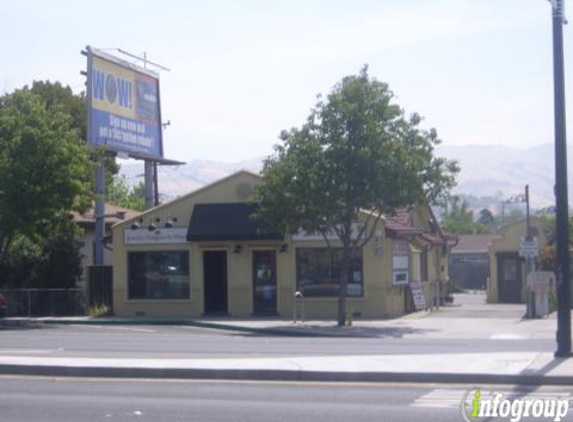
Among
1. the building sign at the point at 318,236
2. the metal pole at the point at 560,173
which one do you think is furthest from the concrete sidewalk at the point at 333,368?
the building sign at the point at 318,236

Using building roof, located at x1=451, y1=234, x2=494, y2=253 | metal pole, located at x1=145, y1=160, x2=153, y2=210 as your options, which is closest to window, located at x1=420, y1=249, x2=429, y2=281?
metal pole, located at x1=145, y1=160, x2=153, y2=210

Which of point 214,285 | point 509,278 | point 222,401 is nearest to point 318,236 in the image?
point 214,285

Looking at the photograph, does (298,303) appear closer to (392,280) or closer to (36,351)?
(392,280)

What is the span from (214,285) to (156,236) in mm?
2720

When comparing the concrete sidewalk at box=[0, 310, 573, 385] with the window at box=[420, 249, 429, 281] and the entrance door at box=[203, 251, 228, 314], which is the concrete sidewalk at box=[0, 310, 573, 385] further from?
the window at box=[420, 249, 429, 281]

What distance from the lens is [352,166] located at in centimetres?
3014

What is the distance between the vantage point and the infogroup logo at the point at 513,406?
11.7 m

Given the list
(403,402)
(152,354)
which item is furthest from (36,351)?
(403,402)

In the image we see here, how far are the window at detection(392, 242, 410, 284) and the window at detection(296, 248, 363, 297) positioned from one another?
57.1 inches

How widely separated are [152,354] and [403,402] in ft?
25.0

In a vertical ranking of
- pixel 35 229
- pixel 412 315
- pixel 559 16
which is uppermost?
pixel 559 16

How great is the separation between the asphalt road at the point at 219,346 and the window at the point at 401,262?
8913mm

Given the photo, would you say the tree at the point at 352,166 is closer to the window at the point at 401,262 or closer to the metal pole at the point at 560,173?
the window at the point at 401,262

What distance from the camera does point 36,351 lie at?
20891 mm
